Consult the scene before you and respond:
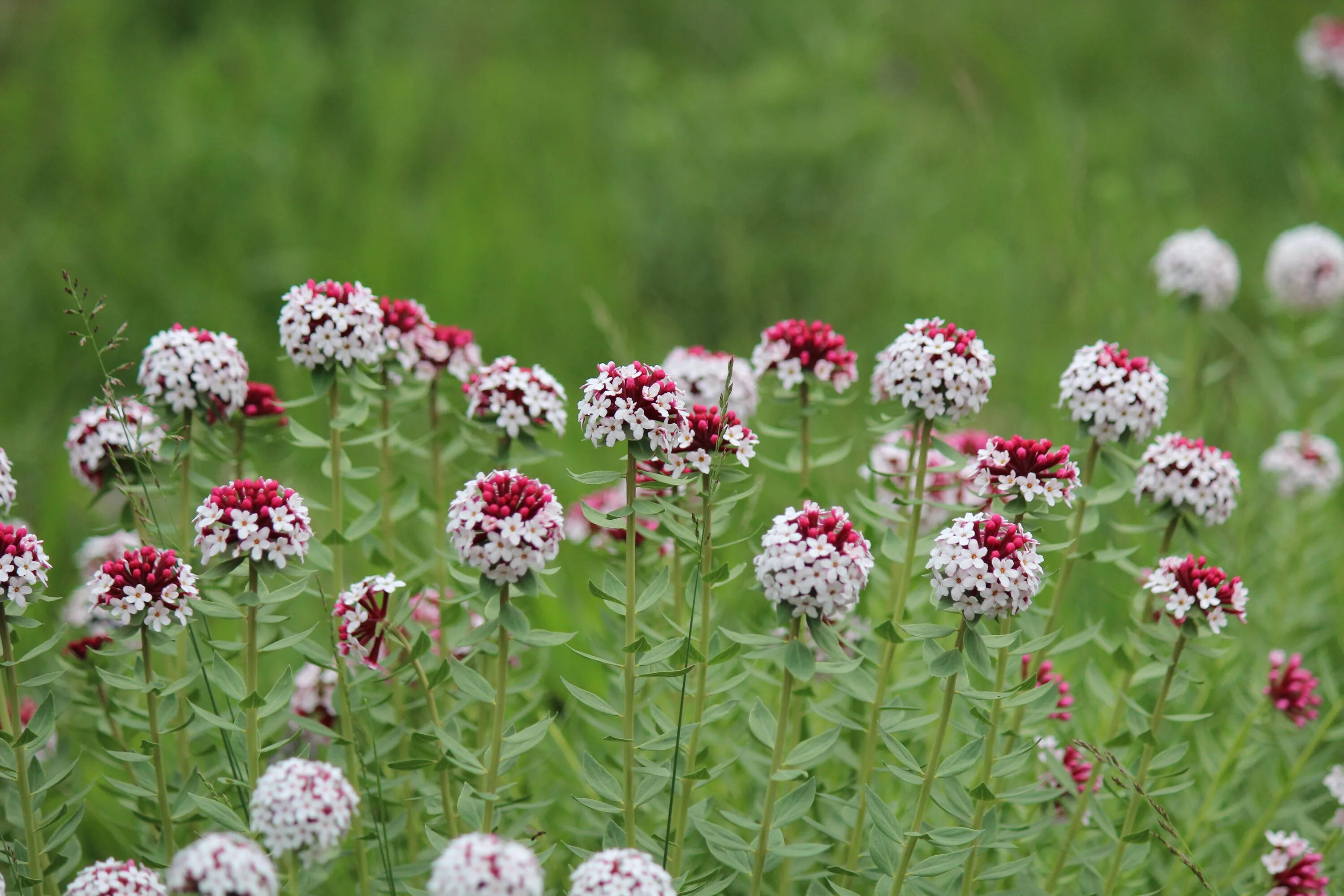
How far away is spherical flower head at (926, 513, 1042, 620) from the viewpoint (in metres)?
1.95

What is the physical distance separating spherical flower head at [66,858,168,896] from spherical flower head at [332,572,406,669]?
49 centimetres

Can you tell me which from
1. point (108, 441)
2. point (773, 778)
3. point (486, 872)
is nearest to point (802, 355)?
point (773, 778)

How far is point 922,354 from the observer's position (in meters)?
2.31

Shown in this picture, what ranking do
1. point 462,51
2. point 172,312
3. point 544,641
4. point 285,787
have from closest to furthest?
point 285,787, point 544,641, point 172,312, point 462,51

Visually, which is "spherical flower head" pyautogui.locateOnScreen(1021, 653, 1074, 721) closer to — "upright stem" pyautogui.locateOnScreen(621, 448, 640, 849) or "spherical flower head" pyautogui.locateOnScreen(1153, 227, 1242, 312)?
"upright stem" pyautogui.locateOnScreen(621, 448, 640, 849)

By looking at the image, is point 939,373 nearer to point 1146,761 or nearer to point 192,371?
point 1146,761

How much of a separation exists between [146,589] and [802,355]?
4.67 ft

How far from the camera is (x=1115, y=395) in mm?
2387

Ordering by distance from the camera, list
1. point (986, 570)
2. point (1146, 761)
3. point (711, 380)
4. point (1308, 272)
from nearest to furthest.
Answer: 1. point (986, 570)
2. point (1146, 761)
3. point (711, 380)
4. point (1308, 272)

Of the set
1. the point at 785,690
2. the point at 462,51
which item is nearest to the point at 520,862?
the point at 785,690

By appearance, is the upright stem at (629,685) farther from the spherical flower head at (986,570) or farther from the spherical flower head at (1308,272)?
the spherical flower head at (1308,272)

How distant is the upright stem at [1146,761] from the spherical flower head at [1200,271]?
183 centimetres

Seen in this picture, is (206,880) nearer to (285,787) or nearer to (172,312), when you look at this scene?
(285,787)

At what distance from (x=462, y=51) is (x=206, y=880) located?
9.19 m
